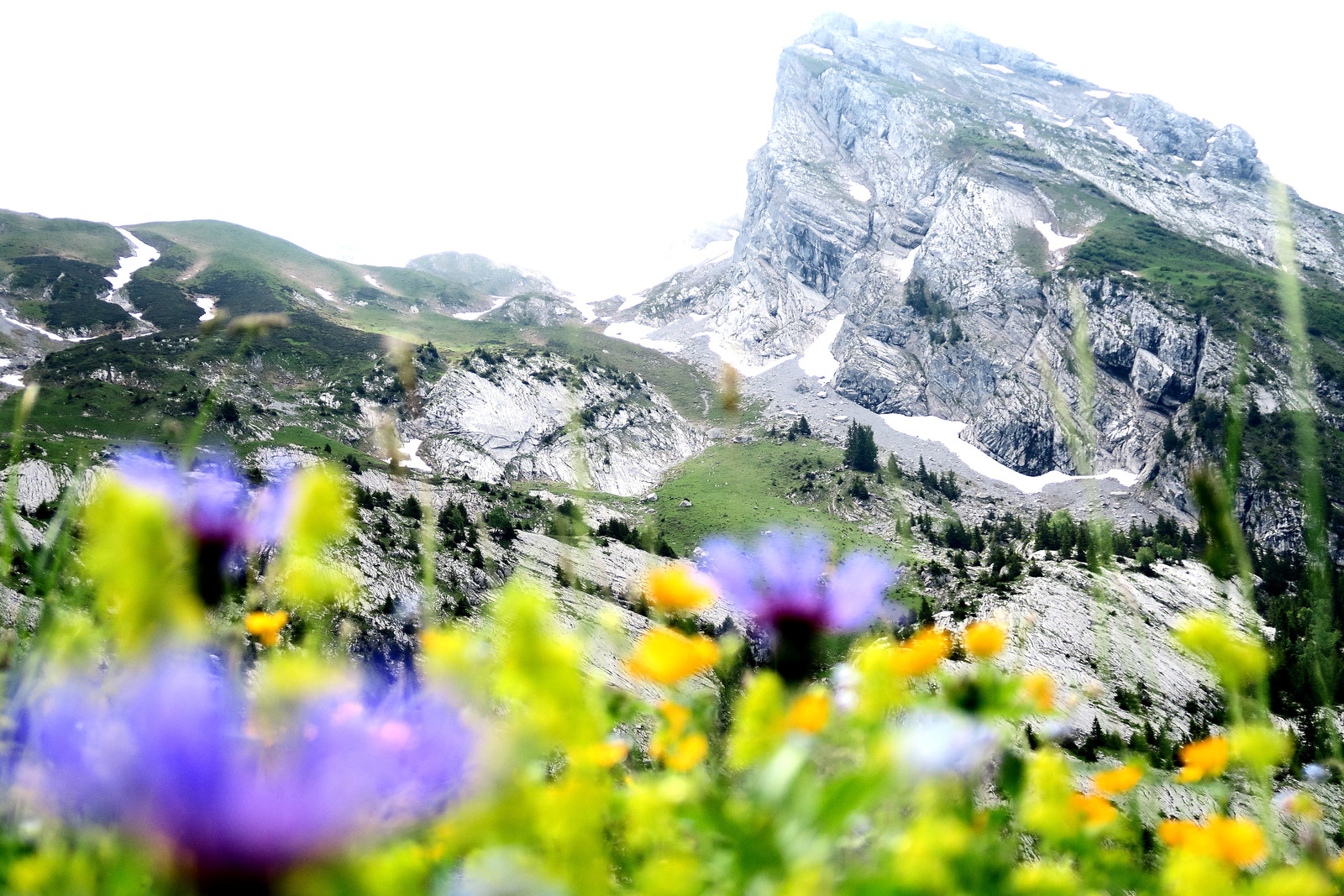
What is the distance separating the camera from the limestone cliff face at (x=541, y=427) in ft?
324

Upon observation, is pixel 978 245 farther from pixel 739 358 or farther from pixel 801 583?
pixel 801 583

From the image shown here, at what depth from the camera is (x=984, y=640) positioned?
70.3 inches

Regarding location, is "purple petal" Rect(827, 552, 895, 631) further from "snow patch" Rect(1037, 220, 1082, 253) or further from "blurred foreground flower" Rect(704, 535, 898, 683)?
"snow patch" Rect(1037, 220, 1082, 253)

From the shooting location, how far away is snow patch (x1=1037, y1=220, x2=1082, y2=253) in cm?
12062

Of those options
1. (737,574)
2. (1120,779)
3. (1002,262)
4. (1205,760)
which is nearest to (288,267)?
(1002,262)

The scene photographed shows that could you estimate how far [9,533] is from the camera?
1.91m

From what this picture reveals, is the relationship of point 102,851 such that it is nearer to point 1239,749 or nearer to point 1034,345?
point 1239,749

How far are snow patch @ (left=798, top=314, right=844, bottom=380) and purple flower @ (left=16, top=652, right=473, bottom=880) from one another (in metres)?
134

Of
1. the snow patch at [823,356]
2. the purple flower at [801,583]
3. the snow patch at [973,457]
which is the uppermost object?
the purple flower at [801,583]

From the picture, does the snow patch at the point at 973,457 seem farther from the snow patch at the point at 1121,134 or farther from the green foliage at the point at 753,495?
the snow patch at the point at 1121,134

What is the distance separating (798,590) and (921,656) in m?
0.49

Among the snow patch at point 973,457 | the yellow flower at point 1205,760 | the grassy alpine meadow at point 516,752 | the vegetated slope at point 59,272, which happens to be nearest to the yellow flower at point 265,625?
the grassy alpine meadow at point 516,752

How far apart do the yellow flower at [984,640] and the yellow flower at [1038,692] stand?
0.10 metres

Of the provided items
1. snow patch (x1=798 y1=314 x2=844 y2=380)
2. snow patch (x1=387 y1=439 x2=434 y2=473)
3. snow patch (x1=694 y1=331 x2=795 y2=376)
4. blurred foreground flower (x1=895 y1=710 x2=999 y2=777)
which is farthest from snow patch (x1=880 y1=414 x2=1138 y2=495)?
blurred foreground flower (x1=895 y1=710 x2=999 y2=777)
